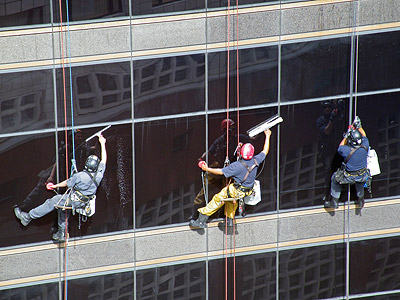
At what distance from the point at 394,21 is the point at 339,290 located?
560 centimetres

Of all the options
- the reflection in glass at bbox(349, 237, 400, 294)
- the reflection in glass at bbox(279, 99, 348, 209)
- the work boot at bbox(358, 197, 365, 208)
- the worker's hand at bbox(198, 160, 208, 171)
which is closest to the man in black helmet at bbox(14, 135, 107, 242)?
the worker's hand at bbox(198, 160, 208, 171)

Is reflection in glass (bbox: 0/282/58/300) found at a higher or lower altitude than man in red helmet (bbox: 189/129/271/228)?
lower

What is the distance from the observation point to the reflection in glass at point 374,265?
734 inches

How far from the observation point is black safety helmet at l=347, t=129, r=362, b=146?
17.1 meters

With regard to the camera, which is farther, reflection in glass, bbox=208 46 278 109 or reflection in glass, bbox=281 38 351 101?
reflection in glass, bbox=281 38 351 101

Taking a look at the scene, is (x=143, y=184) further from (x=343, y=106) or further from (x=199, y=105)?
Result: (x=343, y=106)

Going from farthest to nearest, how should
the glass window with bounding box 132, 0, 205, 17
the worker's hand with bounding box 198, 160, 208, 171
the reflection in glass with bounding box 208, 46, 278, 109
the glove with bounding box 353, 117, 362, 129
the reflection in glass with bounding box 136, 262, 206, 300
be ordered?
1. the reflection in glass with bounding box 136, 262, 206, 300
2. the glove with bounding box 353, 117, 362, 129
3. the worker's hand with bounding box 198, 160, 208, 171
4. the reflection in glass with bounding box 208, 46, 278, 109
5. the glass window with bounding box 132, 0, 205, 17

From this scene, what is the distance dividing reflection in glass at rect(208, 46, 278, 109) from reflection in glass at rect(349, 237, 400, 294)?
3.79 m

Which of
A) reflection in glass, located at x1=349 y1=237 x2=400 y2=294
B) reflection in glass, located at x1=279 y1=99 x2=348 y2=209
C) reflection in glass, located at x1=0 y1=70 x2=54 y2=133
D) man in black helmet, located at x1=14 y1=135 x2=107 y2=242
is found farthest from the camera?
reflection in glass, located at x1=349 y1=237 x2=400 y2=294

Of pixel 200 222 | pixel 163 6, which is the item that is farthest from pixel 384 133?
pixel 163 6

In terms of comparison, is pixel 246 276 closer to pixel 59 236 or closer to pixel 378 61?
pixel 59 236

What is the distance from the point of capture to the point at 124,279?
1783 centimetres

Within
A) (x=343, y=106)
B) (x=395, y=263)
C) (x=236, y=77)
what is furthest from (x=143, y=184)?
(x=395, y=263)

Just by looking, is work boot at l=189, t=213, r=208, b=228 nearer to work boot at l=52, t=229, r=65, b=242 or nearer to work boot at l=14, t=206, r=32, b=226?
work boot at l=52, t=229, r=65, b=242
